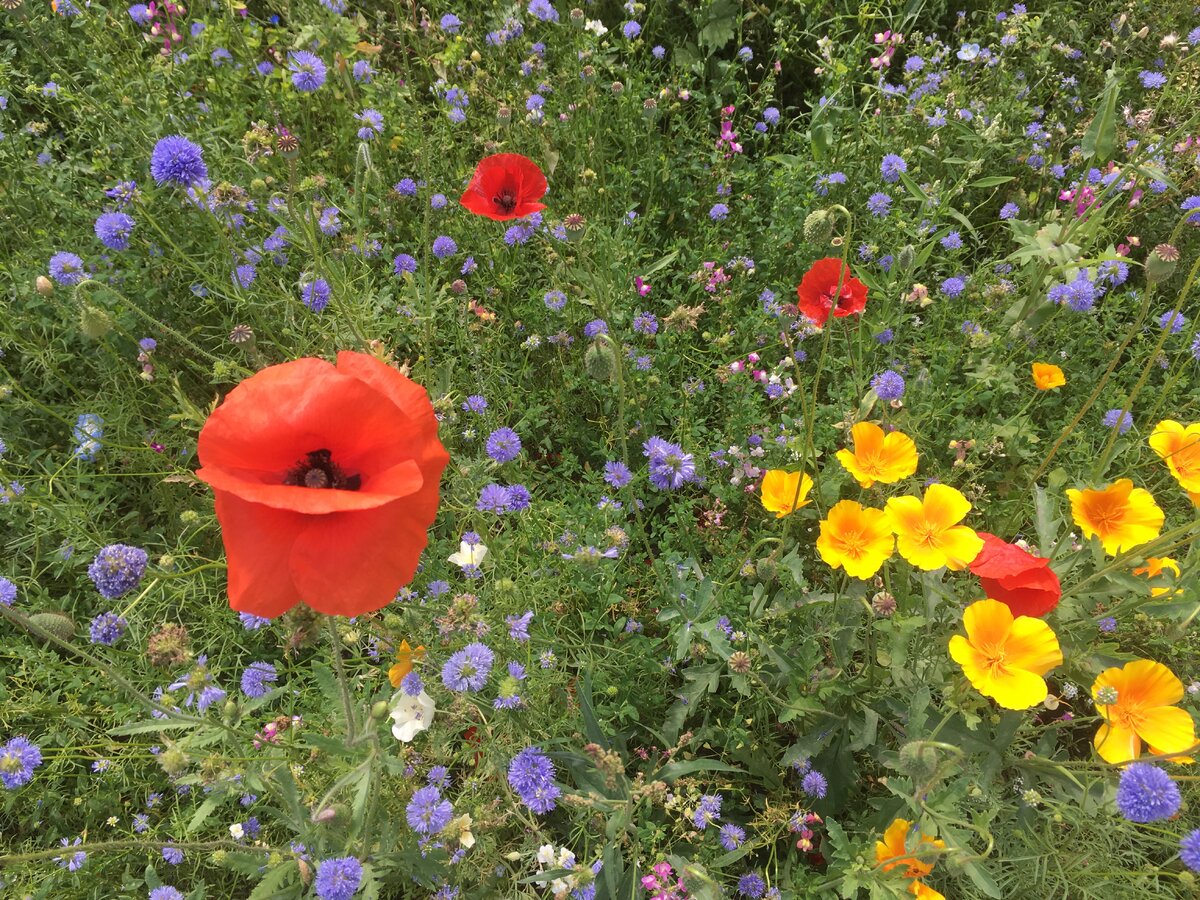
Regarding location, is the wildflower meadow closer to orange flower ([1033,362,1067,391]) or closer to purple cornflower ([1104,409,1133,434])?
purple cornflower ([1104,409,1133,434])

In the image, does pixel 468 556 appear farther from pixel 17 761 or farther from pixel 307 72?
pixel 307 72

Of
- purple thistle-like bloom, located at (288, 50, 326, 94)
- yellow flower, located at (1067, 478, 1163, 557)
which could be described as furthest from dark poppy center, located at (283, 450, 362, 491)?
purple thistle-like bloom, located at (288, 50, 326, 94)

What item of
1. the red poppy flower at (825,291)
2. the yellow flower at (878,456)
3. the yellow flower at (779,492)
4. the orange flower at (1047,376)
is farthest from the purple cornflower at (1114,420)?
the yellow flower at (779,492)

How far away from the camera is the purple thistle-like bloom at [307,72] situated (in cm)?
224

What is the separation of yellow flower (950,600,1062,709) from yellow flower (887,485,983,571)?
0.11 meters

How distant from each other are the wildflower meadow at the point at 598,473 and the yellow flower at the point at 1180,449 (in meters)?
A: 0.02

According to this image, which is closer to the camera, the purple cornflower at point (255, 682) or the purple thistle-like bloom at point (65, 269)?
the purple cornflower at point (255, 682)

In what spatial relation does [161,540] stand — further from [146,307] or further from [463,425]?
[463,425]

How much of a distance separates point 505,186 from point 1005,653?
1654 millimetres

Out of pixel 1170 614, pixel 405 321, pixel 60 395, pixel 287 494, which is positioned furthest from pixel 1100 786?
pixel 60 395

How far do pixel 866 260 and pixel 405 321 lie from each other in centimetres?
164

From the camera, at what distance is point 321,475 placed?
116 centimetres

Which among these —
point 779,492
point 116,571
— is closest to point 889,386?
point 779,492

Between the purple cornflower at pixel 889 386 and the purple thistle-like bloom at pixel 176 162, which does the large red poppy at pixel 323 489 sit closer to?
the purple thistle-like bloom at pixel 176 162
